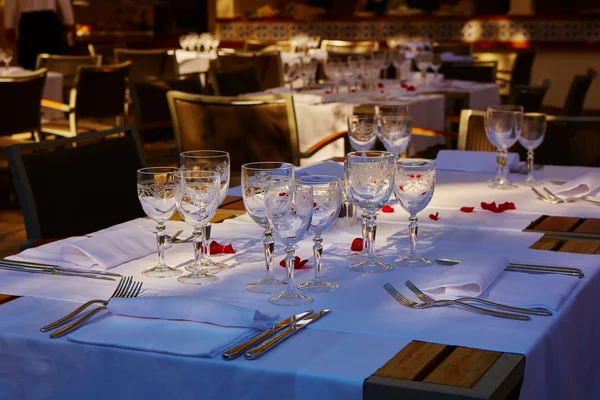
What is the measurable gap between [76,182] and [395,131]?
856mm

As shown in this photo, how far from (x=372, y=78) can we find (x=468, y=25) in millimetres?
5499

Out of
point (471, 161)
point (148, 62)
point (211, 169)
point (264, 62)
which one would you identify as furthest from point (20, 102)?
point (211, 169)

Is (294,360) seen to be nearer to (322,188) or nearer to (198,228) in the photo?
(322,188)

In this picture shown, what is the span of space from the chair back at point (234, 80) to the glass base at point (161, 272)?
12.4 feet

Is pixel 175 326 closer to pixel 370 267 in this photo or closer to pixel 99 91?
pixel 370 267

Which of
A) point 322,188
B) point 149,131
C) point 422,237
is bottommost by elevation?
point 149,131

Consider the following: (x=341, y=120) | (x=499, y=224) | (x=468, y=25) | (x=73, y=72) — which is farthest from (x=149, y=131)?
(x=468, y=25)

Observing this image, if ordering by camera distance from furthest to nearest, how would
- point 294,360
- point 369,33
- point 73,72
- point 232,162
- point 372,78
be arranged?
point 369,33 < point 73,72 < point 372,78 < point 232,162 < point 294,360

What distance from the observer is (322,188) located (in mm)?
1565

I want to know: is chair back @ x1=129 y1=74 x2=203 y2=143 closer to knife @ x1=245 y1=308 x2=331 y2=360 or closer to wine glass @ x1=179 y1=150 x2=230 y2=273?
wine glass @ x1=179 y1=150 x2=230 y2=273

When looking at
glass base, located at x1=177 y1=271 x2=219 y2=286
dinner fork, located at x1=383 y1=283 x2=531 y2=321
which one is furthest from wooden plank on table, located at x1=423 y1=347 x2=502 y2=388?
glass base, located at x1=177 y1=271 x2=219 y2=286

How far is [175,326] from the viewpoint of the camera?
54.7 inches

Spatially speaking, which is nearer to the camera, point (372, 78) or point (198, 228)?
point (198, 228)

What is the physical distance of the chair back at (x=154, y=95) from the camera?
475 centimetres
